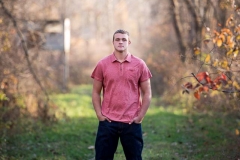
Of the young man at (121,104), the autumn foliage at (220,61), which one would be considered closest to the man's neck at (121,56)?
the young man at (121,104)

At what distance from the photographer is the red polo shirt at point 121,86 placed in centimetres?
610

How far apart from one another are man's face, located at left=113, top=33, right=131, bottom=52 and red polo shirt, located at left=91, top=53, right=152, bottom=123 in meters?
0.13

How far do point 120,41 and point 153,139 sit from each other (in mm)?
5424

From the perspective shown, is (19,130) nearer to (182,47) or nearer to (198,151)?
(198,151)

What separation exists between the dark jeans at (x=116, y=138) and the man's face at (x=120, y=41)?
949mm

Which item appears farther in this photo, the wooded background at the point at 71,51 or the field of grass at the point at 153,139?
the wooded background at the point at 71,51

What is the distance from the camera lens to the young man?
6086 millimetres

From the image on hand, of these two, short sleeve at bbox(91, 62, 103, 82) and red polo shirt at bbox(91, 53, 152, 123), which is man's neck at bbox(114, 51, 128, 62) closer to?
red polo shirt at bbox(91, 53, 152, 123)

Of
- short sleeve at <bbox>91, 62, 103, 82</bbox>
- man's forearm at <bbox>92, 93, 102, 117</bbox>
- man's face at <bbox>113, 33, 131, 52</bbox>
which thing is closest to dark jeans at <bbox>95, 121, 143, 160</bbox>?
man's forearm at <bbox>92, 93, 102, 117</bbox>

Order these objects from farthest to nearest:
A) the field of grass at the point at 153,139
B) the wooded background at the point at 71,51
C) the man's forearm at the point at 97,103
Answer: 1. the wooded background at the point at 71,51
2. the field of grass at the point at 153,139
3. the man's forearm at the point at 97,103

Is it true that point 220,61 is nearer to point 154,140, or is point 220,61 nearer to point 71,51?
point 154,140

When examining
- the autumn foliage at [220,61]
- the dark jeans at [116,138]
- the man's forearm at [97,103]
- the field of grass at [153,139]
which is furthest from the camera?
the field of grass at [153,139]

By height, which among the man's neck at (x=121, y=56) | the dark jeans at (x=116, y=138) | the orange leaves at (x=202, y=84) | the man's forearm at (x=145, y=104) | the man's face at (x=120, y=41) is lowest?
the dark jeans at (x=116, y=138)

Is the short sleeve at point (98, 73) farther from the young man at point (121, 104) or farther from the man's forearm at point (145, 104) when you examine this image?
the man's forearm at point (145, 104)
